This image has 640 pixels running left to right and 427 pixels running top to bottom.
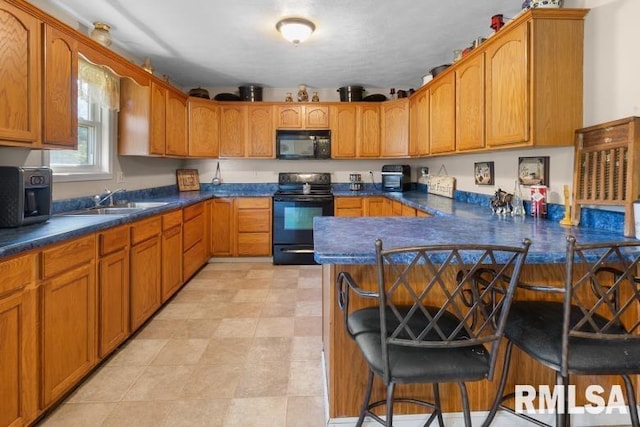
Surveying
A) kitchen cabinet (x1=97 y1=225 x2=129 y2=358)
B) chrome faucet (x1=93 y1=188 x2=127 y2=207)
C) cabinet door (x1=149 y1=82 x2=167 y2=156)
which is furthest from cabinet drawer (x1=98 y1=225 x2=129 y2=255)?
cabinet door (x1=149 y1=82 x2=167 y2=156)

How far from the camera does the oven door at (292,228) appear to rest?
469cm

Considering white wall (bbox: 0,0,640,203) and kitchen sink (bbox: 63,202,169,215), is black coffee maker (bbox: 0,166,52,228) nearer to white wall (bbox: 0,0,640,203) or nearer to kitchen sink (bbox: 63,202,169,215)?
white wall (bbox: 0,0,640,203)

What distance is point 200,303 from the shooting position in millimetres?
3332

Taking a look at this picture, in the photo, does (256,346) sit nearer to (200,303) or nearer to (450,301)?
Result: (200,303)

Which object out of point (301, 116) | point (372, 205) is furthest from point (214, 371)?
point (301, 116)

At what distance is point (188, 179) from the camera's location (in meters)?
5.13

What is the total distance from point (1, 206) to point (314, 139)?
3592 mm

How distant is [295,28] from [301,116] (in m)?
2.01

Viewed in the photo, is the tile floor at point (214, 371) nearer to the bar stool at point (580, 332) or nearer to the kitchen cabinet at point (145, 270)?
the kitchen cabinet at point (145, 270)

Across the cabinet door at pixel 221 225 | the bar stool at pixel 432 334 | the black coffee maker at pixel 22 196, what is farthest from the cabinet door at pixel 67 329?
the cabinet door at pixel 221 225

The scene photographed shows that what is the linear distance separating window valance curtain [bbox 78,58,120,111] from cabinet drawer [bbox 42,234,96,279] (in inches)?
61.7

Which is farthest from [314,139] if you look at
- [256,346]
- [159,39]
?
[256,346]

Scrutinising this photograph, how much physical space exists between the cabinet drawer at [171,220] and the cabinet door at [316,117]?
222 cm

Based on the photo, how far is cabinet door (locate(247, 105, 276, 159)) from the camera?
16.3 feet
